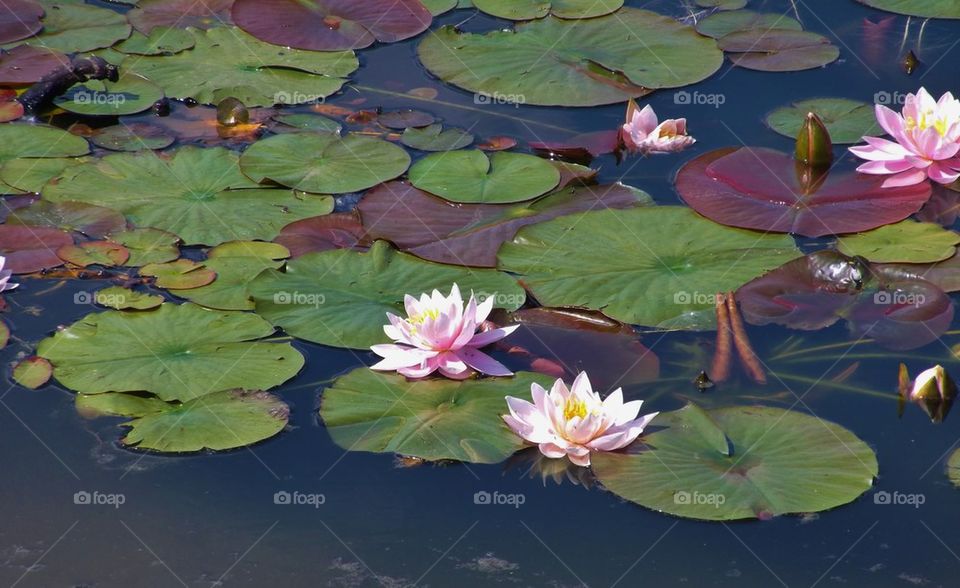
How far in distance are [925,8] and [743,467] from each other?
428 cm

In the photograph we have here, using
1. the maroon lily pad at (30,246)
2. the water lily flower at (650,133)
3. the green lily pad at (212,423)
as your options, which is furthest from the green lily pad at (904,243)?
the maroon lily pad at (30,246)

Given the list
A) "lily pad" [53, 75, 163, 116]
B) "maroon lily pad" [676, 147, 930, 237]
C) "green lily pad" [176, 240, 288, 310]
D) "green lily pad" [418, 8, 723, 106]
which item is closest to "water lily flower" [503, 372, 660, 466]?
"green lily pad" [176, 240, 288, 310]

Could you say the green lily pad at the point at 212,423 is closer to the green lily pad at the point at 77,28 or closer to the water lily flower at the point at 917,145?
the water lily flower at the point at 917,145

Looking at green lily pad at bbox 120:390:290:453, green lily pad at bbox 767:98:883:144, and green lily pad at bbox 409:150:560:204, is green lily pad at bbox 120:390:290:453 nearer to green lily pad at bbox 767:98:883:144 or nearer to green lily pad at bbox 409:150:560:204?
green lily pad at bbox 409:150:560:204

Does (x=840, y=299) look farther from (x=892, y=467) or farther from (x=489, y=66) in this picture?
(x=489, y=66)

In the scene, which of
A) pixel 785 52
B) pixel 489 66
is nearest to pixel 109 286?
pixel 489 66

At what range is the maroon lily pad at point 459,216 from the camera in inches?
181

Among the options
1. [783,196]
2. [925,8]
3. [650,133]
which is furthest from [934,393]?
[925,8]

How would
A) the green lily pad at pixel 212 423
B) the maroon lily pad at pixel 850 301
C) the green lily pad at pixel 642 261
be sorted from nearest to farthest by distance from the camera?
1. the green lily pad at pixel 212 423
2. the maroon lily pad at pixel 850 301
3. the green lily pad at pixel 642 261

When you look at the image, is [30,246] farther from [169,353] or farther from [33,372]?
[169,353]

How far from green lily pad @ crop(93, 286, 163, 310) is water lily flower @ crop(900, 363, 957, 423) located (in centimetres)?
276

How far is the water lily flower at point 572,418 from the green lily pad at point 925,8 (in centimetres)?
415

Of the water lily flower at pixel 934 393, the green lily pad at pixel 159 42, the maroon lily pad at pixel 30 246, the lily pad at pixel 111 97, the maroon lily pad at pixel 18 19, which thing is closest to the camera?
the water lily flower at pixel 934 393

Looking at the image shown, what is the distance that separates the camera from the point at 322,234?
15.6 feet
